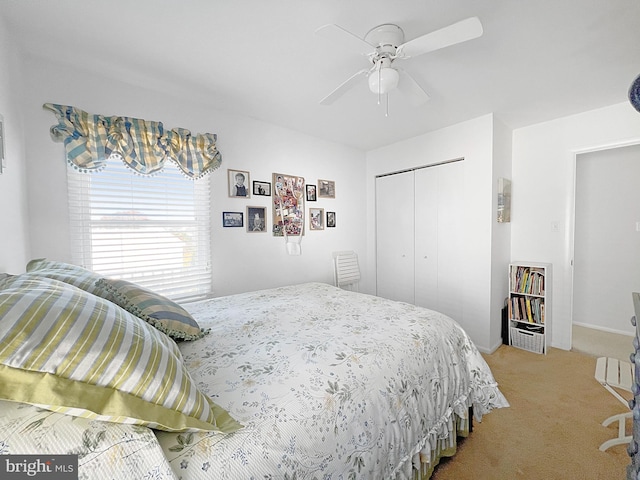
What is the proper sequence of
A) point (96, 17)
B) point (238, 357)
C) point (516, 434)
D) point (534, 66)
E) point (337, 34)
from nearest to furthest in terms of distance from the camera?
point (238, 357) → point (337, 34) → point (96, 17) → point (516, 434) → point (534, 66)

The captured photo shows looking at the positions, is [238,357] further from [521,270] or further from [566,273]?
[566,273]

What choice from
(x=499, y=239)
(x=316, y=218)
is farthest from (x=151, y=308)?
(x=499, y=239)

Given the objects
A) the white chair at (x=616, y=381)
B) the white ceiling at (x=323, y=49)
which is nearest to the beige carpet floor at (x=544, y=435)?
the white chair at (x=616, y=381)

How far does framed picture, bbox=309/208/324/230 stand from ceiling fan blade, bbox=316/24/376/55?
209 centimetres

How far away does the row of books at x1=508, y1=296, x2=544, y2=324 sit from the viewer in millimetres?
2906

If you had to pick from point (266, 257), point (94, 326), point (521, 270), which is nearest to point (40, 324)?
point (94, 326)

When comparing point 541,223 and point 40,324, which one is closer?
point 40,324

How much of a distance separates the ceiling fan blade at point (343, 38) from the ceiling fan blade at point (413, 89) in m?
0.33

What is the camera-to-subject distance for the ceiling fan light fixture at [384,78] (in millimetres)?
1643

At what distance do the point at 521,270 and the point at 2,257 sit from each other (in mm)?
4281

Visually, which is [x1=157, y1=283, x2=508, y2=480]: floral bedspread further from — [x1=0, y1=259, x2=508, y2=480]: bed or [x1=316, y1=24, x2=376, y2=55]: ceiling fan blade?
[x1=316, y1=24, x2=376, y2=55]: ceiling fan blade

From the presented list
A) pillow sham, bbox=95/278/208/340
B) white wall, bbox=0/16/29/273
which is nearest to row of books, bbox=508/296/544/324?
pillow sham, bbox=95/278/208/340

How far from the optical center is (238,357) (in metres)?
1.21

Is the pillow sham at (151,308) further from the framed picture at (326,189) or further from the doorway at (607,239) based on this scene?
the doorway at (607,239)
